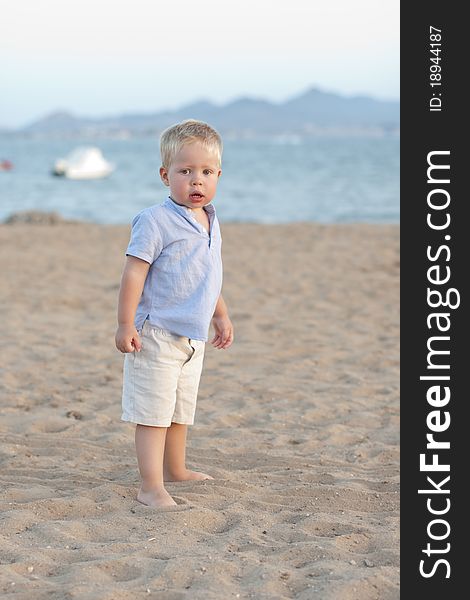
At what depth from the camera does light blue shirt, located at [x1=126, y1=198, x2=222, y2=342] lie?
362cm

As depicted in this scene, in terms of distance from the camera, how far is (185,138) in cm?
360

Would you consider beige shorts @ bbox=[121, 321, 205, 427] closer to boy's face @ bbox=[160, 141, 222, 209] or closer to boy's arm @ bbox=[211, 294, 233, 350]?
boy's arm @ bbox=[211, 294, 233, 350]

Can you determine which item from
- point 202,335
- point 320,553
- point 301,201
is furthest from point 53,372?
point 301,201

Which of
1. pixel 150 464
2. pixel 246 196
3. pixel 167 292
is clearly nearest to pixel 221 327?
pixel 167 292

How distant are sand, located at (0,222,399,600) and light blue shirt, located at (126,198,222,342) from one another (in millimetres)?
746

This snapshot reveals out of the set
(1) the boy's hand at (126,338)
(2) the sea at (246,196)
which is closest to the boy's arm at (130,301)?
(1) the boy's hand at (126,338)

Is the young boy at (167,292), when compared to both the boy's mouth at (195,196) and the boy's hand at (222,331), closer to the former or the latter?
the boy's mouth at (195,196)

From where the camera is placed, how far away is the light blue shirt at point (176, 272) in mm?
3625

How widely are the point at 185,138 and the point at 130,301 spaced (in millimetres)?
675

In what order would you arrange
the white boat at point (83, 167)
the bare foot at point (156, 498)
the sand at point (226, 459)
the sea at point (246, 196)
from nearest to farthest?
the sand at point (226, 459), the bare foot at point (156, 498), the sea at point (246, 196), the white boat at point (83, 167)

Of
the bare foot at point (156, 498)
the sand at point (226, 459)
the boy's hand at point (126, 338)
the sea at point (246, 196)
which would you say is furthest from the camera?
the sea at point (246, 196)

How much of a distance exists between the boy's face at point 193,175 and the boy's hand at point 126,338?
0.55 m

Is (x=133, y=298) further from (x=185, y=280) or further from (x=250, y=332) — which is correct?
(x=250, y=332)

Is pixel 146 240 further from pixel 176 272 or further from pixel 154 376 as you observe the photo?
pixel 154 376
